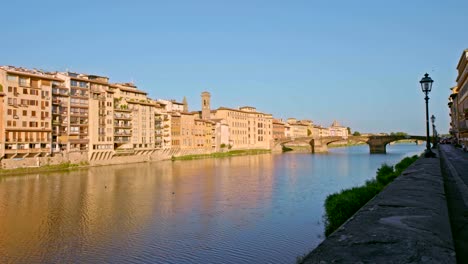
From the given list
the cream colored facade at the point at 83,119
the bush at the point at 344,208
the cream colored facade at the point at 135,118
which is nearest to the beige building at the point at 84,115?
the cream colored facade at the point at 83,119

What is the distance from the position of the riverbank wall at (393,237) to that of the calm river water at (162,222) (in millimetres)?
7706

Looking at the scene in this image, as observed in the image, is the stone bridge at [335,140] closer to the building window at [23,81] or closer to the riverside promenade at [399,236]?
the building window at [23,81]

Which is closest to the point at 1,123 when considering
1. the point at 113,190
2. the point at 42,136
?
the point at 42,136

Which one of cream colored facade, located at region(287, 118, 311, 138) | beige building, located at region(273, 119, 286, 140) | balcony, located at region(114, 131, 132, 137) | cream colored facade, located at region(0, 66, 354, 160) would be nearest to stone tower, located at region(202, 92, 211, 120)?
cream colored facade, located at region(0, 66, 354, 160)

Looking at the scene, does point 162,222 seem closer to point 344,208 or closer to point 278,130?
point 344,208

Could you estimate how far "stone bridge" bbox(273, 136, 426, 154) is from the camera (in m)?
83.3

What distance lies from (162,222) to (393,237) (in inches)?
624

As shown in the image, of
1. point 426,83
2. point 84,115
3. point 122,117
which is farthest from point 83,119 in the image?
point 426,83

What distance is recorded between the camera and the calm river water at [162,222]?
1384 cm

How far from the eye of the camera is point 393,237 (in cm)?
405

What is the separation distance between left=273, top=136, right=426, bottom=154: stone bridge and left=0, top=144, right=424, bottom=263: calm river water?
181 feet

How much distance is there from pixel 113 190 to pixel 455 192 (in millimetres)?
25327

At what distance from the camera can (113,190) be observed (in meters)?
30.5

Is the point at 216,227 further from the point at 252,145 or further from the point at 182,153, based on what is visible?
the point at 252,145
